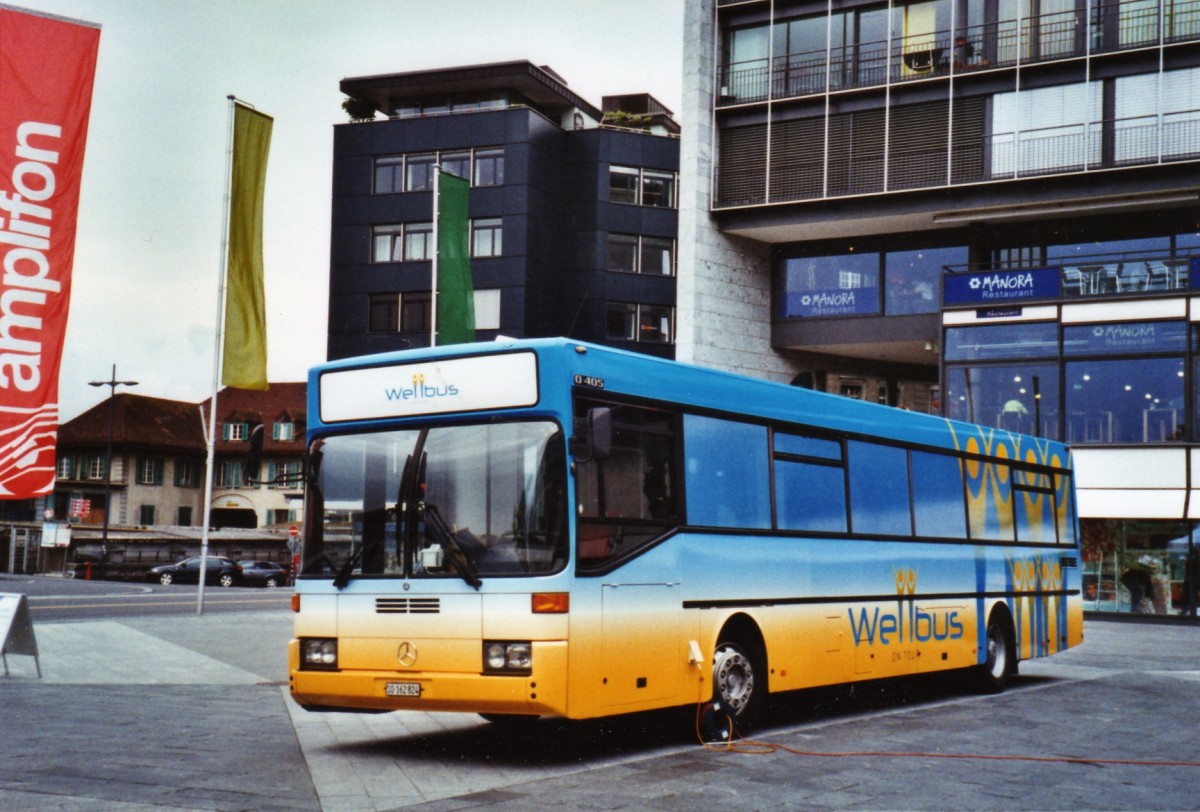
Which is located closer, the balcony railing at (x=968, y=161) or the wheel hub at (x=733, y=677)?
the wheel hub at (x=733, y=677)

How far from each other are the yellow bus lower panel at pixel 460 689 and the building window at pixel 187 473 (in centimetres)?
8267

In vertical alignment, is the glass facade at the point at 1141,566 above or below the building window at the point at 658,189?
below

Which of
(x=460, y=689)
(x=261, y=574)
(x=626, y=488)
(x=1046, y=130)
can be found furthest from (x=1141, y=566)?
(x=261, y=574)

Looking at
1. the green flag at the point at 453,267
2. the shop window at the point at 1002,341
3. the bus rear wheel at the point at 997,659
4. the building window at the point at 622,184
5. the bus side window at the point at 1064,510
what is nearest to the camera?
the bus rear wheel at the point at 997,659

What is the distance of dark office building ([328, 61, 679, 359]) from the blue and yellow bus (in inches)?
1540

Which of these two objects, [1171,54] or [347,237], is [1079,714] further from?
[347,237]

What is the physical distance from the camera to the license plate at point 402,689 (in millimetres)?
9742

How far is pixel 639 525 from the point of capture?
34.3 ft

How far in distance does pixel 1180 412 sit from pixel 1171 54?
859 centimetres

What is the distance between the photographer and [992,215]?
3556 cm

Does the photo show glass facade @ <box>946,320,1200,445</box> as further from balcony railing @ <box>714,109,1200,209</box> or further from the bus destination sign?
the bus destination sign

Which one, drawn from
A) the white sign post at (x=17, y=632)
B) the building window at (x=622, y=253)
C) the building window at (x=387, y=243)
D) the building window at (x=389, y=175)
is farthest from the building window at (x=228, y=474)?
the white sign post at (x=17, y=632)

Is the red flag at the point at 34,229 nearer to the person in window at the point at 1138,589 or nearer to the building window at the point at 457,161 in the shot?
the person in window at the point at 1138,589

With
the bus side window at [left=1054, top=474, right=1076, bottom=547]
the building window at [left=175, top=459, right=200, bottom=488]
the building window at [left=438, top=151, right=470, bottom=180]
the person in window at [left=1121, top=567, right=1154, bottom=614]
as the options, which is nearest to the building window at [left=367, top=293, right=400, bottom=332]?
the building window at [left=438, top=151, right=470, bottom=180]
